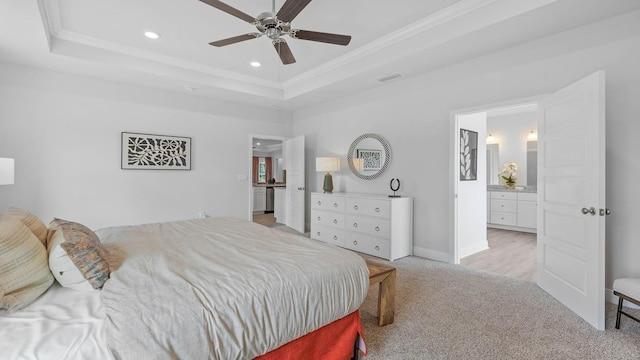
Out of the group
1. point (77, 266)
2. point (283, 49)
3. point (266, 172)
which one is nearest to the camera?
point (77, 266)

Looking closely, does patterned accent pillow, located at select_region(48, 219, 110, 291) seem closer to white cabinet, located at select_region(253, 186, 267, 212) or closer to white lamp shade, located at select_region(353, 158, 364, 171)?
white lamp shade, located at select_region(353, 158, 364, 171)

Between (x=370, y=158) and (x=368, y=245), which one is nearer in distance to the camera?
(x=368, y=245)

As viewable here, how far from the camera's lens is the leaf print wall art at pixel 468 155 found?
413cm

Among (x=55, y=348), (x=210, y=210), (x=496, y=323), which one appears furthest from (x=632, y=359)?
(x=210, y=210)

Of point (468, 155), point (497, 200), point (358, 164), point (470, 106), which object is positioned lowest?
point (497, 200)

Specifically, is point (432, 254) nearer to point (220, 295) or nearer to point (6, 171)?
point (220, 295)

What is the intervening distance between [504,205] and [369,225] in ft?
12.3

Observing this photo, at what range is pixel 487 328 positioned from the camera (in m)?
2.21

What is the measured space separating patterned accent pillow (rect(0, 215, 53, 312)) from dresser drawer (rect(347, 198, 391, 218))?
11.1 feet

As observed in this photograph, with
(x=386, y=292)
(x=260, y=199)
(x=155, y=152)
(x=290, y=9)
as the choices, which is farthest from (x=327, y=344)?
(x=260, y=199)

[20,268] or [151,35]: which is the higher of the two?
[151,35]

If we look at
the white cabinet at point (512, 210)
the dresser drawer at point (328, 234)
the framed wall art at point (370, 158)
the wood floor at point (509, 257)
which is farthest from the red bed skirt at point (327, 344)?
the white cabinet at point (512, 210)

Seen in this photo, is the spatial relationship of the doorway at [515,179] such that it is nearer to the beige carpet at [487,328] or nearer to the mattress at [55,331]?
the beige carpet at [487,328]

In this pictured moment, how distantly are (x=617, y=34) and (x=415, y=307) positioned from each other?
3052 mm
